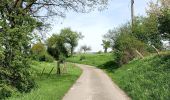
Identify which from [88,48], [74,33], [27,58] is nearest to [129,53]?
[27,58]

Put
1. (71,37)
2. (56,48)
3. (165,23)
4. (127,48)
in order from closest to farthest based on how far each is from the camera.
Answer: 1. (165,23)
2. (127,48)
3. (56,48)
4. (71,37)

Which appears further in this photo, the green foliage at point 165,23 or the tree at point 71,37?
the tree at point 71,37

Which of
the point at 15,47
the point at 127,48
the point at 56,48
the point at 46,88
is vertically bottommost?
the point at 46,88

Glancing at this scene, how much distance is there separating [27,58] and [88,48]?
13069cm

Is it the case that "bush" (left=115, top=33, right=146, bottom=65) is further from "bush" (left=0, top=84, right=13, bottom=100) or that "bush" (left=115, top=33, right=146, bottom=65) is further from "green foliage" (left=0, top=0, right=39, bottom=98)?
"bush" (left=0, top=84, right=13, bottom=100)

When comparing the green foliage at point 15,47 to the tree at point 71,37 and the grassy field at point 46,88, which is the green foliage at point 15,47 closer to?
the grassy field at point 46,88

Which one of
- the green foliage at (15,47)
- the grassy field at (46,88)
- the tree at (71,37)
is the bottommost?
the grassy field at (46,88)

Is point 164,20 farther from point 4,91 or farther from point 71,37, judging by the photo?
point 71,37

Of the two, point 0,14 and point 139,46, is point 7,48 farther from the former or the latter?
point 139,46

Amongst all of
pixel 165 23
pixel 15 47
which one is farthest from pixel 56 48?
pixel 15 47

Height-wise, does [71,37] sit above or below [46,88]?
above

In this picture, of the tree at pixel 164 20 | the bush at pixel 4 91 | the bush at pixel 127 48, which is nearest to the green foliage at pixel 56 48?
the bush at pixel 127 48

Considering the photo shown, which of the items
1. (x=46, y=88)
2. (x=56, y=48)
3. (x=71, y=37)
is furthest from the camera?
(x=71, y=37)

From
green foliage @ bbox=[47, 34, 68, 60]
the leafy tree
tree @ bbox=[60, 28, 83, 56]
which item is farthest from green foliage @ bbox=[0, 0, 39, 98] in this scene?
tree @ bbox=[60, 28, 83, 56]
